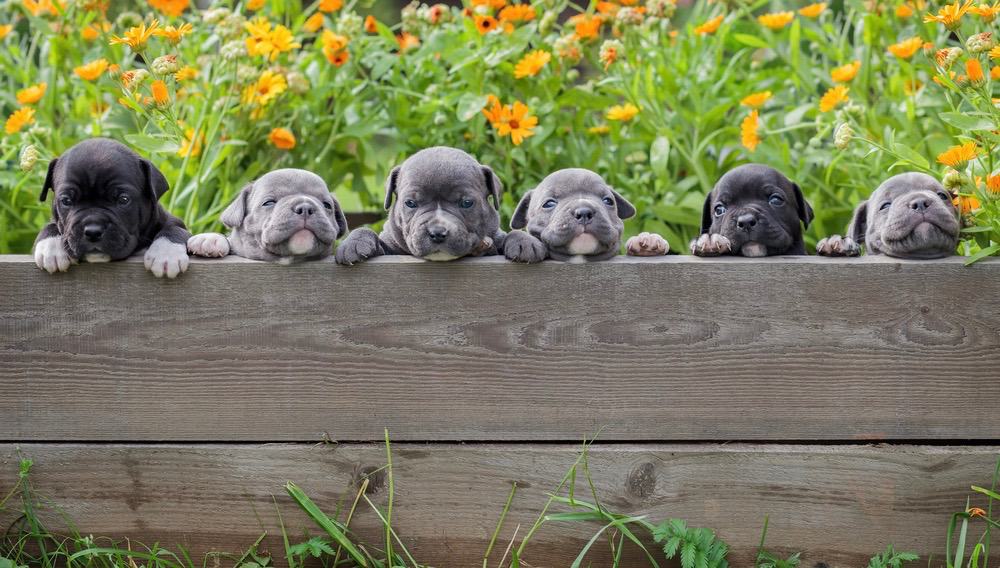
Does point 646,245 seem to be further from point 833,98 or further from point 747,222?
point 833,98

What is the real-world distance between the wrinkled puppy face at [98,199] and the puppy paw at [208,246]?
0.16 m

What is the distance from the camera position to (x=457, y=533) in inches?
108

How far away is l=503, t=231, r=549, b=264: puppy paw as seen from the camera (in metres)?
2.65

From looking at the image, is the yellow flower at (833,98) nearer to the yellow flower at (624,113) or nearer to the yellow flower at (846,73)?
the yellow flower at (846,73)

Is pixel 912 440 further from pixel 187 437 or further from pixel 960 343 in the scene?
pixel 187 437

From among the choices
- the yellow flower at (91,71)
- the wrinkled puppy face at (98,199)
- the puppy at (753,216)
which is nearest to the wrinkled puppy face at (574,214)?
the puppy at (753,216)

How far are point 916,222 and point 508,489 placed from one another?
135 centimetres

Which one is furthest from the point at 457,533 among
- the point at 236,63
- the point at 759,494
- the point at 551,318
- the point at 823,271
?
the point at 236,63

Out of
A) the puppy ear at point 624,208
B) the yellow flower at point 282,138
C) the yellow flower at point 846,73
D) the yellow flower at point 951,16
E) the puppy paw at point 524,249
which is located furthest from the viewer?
the yellow flower at point 282,138

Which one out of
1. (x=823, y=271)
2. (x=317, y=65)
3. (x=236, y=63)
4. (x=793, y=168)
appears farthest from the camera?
(x=317, y=65)

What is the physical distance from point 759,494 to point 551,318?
76 cm

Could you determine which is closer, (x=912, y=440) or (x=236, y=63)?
(x=912, y=440)

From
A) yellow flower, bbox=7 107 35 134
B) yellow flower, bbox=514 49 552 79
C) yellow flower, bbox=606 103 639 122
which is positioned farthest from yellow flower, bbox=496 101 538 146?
yellow flower, bbox=7 107 35 134

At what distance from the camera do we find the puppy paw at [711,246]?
2.73 metres
